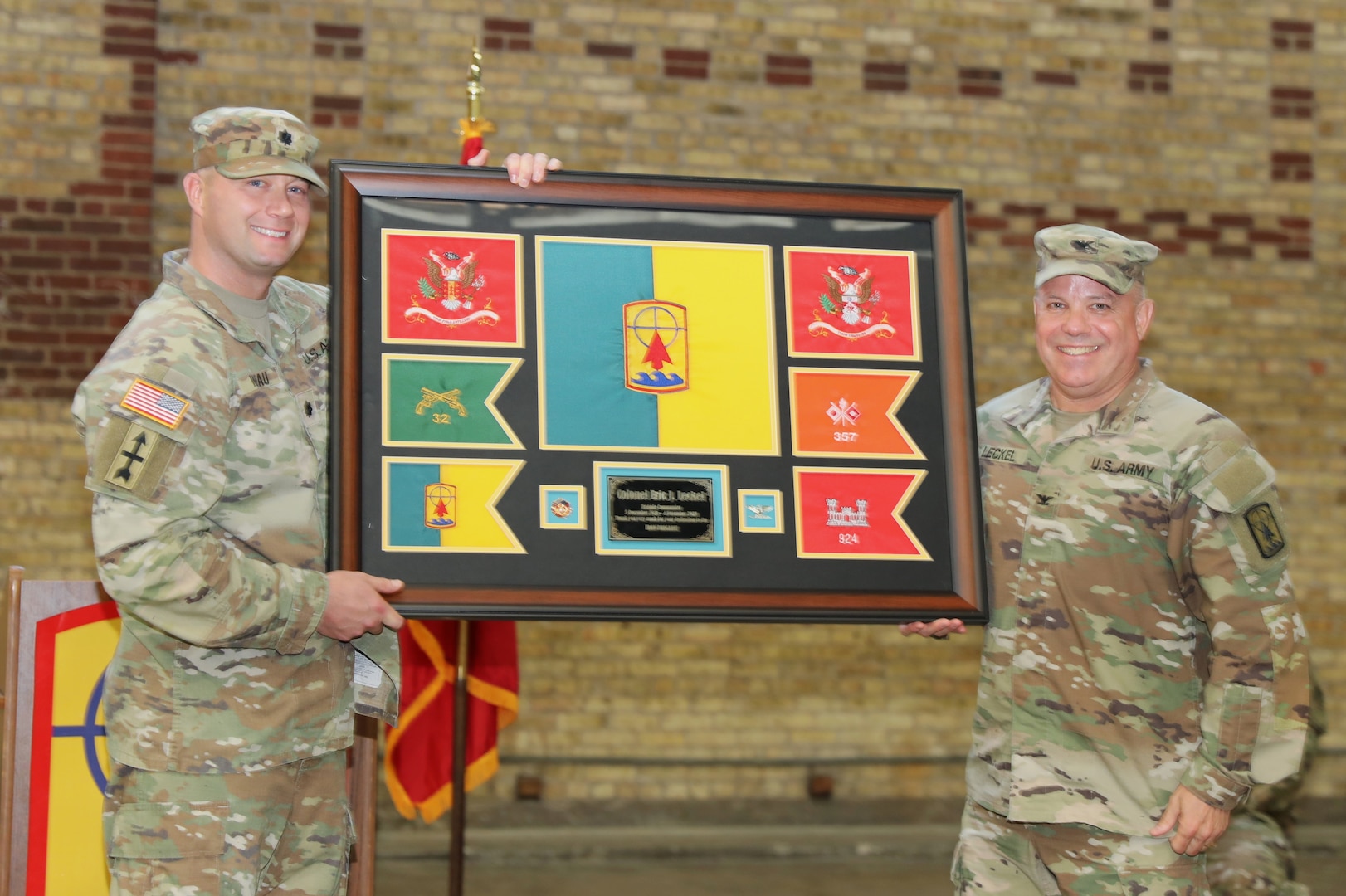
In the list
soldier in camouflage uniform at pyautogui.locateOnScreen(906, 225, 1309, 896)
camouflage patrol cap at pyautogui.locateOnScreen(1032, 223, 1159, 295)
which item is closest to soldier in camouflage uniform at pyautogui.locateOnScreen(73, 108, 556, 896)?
soldier in camouflage uniform at pyautogui.locateOnScreen(906, 225, 1309, 896)

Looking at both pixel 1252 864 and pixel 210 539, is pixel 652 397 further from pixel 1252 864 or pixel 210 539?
pixel 1252 864

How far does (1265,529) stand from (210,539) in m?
1.79

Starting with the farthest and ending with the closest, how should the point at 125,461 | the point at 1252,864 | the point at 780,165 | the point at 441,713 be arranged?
the point at 780,165
the point at 441,713
the point at 1252,864
the point at 125,461

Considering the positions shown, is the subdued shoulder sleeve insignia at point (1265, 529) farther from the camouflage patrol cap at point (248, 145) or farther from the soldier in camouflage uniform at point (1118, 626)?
the camouflage patrol cap at point (248, 145)

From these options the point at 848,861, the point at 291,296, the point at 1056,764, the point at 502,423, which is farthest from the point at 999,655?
the point at 848,861

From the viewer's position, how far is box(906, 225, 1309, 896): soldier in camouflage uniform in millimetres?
2188

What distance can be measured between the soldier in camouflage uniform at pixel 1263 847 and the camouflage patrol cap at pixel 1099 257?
1.54 m

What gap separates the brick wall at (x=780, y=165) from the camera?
15.8 ft

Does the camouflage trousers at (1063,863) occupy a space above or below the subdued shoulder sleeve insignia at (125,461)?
below

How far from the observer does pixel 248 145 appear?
220 cm

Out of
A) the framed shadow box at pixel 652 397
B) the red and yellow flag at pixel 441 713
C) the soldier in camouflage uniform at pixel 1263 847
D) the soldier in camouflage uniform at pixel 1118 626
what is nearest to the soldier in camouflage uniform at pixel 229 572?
the framed shadow box at pixel 652 397

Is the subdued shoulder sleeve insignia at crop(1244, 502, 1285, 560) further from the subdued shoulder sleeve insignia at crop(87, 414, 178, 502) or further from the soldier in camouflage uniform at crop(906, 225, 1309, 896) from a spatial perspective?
the subdued shoulder sleeve insignia at crop(87, 414, 178, 502)

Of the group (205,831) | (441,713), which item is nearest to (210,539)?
(205,831)

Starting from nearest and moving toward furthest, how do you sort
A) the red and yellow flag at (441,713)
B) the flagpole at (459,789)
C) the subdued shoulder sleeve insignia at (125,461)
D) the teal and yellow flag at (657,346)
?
the subdued shoulder sleeve insignia at (125,461) < the teal and yellow flag at (657,346) < the flagpole at (459,789) < the red and yellow flag at (441,713)
